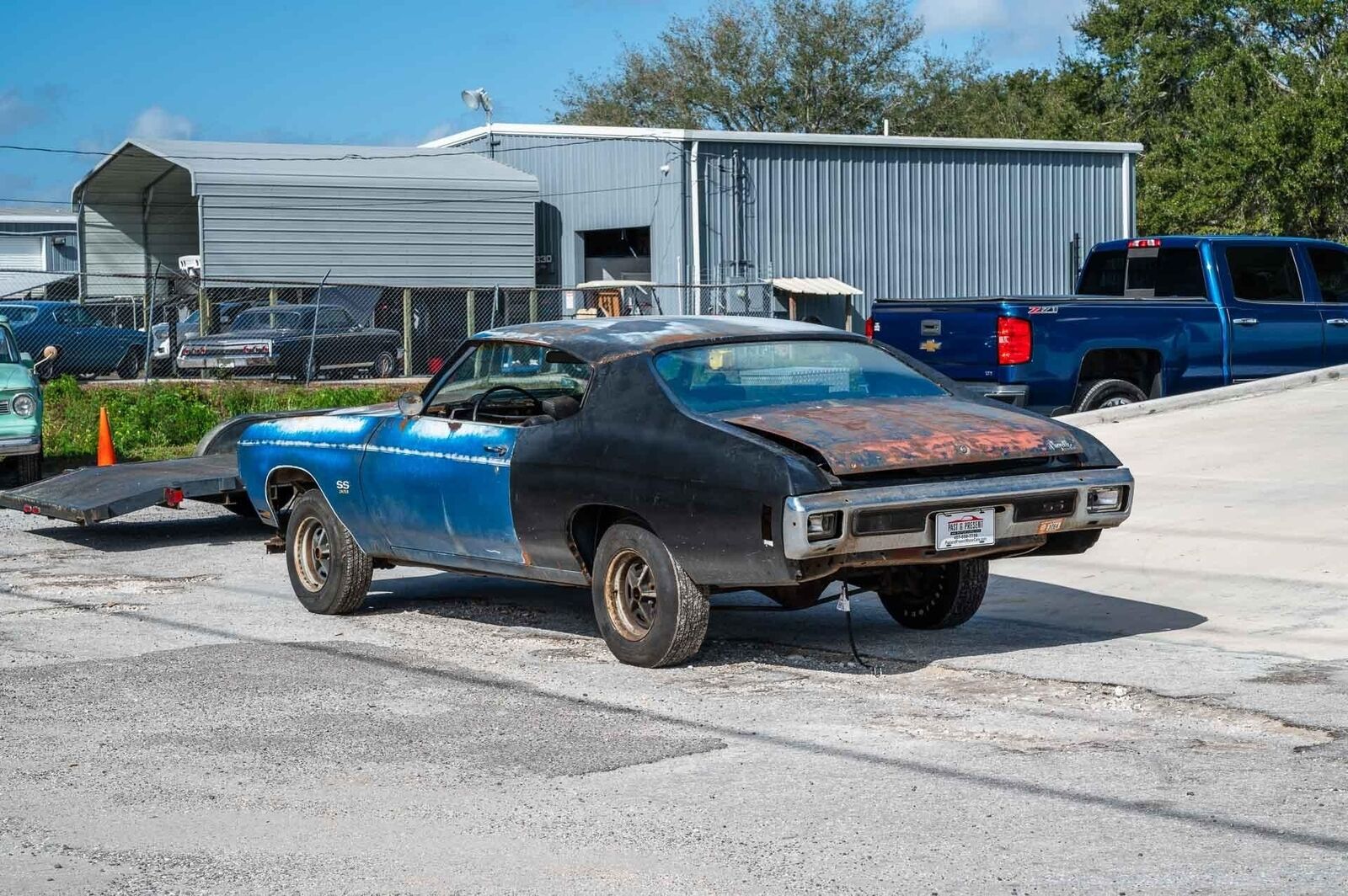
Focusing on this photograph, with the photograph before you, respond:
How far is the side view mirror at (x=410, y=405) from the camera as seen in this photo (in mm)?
8805

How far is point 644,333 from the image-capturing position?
8180 mm

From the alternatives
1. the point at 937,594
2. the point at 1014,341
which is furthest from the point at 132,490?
the point at 1014,341

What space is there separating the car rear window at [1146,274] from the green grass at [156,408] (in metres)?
8.55

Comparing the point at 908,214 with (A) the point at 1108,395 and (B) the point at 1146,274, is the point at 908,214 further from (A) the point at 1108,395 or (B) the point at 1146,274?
(A) the point at 1108,395

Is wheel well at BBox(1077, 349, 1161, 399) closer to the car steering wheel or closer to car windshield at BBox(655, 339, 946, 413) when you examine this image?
car windshield at BBox(655, 339, 946, 413)

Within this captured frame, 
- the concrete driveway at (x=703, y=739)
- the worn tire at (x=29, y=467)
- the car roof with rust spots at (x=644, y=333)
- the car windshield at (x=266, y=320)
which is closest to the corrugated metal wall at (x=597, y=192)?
the car windshield at (x=266, y=320)

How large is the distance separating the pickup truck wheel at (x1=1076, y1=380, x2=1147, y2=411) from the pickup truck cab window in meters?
8.09

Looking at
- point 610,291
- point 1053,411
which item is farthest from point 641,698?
point 610,291

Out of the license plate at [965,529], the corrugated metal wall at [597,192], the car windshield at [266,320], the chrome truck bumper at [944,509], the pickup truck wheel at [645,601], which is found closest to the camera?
the chrome truck bumper at [944,509]

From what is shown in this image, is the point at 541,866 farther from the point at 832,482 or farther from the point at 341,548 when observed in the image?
the point at 341,548

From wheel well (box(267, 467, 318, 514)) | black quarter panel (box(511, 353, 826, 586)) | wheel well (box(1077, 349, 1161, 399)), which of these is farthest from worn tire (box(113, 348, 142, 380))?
black quarter panel (box(511, 353, 826, 586))

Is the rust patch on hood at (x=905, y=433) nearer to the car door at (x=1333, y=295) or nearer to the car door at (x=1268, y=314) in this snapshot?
the car door at (x=1268, y=314)

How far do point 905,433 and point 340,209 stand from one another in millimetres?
28182

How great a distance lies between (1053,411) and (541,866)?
37.4 ft
